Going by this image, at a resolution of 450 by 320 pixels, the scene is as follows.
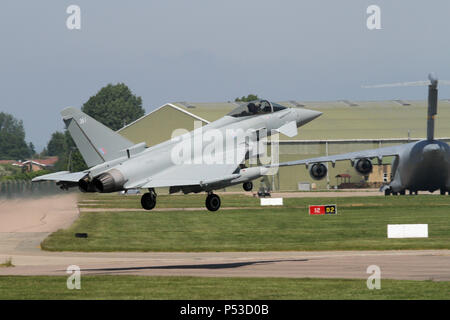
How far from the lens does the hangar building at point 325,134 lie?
514 ft

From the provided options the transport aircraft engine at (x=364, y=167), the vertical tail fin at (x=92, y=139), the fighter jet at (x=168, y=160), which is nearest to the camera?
the fighter jet at (x=168, y=160)

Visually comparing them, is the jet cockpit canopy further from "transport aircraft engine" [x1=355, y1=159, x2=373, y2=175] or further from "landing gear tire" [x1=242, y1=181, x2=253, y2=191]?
"transport aircraft engine" [x1=355, y1=159, x2=373, y2=175]

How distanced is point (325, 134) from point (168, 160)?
117451 mm

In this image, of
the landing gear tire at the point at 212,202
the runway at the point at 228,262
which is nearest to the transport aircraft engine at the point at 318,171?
the runway at the point at 228,262

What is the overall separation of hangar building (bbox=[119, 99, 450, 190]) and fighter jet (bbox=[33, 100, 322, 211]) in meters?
106

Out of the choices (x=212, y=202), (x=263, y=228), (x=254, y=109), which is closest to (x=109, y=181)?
(x=212, y=202)

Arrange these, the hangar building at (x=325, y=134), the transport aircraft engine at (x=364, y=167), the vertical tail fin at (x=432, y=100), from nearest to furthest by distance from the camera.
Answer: the transport aircraft engine at (x=364, y=167) < the vertical tail fin at (x=432, y=100) < the hangar building at (x=325, y=134)

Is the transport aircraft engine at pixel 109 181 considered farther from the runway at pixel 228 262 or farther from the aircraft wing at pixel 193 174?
the runway at pixel 228 262

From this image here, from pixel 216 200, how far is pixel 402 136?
118490mm

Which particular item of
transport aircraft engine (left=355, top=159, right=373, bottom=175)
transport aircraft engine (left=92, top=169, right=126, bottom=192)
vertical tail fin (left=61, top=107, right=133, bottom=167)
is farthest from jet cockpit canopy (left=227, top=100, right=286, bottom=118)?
transport aircraft engine (left=355, top=159, right=373, bottom=175)

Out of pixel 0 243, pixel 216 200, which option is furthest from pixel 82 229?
pixel 216 200

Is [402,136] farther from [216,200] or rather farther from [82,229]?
[216,200]

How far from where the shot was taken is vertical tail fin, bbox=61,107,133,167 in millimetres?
43594

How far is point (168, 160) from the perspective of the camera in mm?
44375
